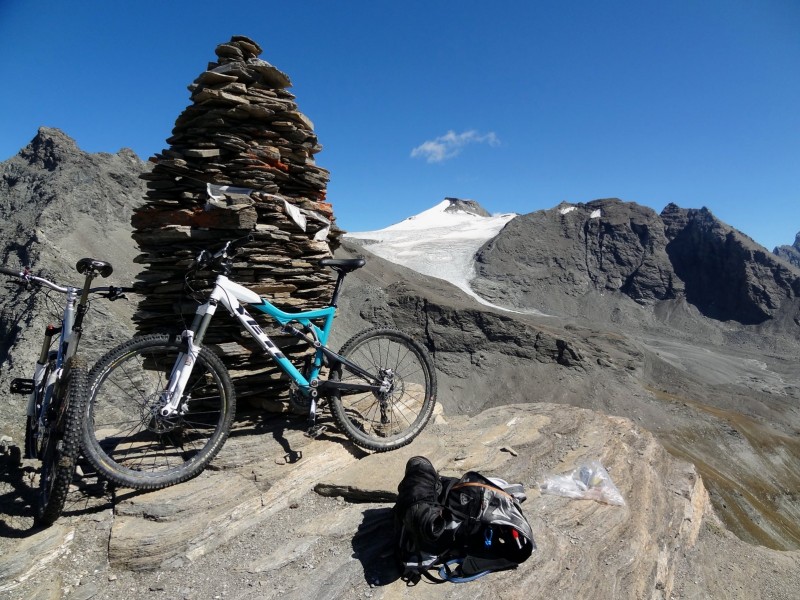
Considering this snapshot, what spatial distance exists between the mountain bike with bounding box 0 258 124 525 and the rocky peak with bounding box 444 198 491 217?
478ft

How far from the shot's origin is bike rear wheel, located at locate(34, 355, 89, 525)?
3.23 metres

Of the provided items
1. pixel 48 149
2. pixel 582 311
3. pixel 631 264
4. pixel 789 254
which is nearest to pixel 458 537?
pixel 48 149

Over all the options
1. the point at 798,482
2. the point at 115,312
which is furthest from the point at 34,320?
the point at 798,482

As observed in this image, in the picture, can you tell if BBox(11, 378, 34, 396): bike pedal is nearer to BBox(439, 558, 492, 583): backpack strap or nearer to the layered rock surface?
the layered rock surface

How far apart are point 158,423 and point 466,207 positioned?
150m

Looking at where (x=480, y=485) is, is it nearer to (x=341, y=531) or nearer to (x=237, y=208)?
(x=341, y=531)

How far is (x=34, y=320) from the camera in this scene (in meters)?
19.2

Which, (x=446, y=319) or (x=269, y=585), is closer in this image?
(x=269, y=585)

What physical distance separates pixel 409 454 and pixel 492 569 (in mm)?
1644

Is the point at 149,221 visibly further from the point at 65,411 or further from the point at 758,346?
the point at 758,346

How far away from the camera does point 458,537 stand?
12.0 ft

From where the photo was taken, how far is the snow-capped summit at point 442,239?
96.6 meters

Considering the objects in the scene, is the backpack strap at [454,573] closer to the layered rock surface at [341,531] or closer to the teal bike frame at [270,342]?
the layered rock surface at [341,531]

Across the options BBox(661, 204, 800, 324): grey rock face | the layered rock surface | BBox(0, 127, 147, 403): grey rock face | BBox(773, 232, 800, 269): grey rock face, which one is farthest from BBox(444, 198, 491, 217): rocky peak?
the layered rock surface
